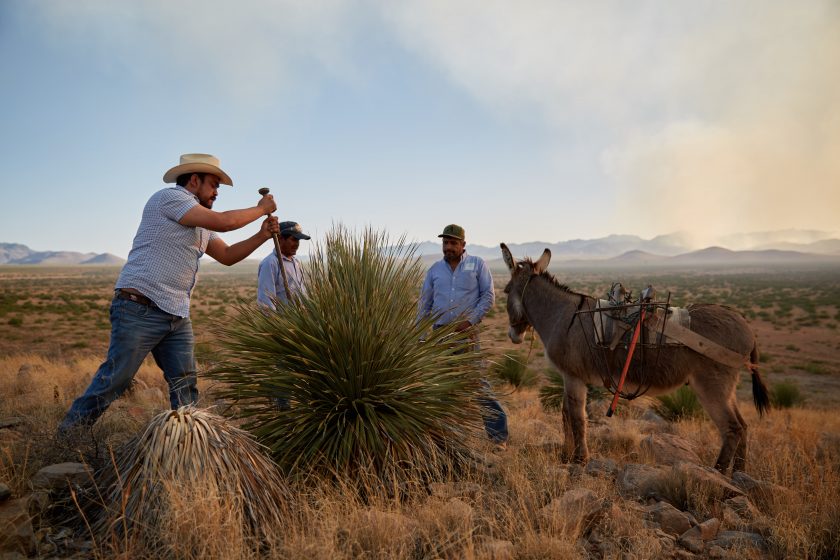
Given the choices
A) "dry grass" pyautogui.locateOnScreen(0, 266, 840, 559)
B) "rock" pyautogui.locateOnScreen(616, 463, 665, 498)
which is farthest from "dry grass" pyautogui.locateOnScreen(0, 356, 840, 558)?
"rock" pyautogui.locateOnScreen(616, 463, 665, 498)

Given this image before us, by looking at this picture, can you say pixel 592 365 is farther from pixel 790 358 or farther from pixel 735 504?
pixel 790 358

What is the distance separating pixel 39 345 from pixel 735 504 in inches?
921

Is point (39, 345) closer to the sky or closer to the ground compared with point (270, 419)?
closer to the ground

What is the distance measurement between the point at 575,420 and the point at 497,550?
265 centimetres

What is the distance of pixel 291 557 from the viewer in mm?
2592

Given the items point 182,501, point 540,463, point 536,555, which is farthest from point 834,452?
point 182,501

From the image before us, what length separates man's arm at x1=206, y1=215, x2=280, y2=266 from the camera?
4324 millimetres

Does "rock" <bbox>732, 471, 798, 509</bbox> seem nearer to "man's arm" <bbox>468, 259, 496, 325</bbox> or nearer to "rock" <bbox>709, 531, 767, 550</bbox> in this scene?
"rock" <bbox>709, 531, 767, 550</bbox>

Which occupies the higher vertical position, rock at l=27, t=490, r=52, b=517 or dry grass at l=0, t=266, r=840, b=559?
rock at l=27, t=490, r=52, b=517

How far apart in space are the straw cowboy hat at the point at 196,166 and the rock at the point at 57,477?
A: 2292mm

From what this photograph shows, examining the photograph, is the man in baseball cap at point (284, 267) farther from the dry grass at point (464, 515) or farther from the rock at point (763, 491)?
the rock at point (763, 491)

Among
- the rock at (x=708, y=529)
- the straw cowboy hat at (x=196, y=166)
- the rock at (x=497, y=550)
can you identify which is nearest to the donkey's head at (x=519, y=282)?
the rock at (x=708, y=529)

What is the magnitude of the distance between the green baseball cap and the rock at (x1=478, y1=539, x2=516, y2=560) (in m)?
3.71

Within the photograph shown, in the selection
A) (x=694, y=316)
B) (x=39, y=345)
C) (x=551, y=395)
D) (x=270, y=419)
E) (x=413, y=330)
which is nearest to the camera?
(x=270, y=419)
